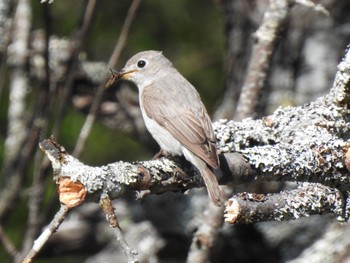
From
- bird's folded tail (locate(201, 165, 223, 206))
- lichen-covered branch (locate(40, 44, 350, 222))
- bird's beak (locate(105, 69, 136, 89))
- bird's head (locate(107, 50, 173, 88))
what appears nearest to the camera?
lichen-covered branch (locate(40, 44, 350, 222))

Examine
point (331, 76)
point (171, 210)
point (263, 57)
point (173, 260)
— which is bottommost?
point (173, 260)

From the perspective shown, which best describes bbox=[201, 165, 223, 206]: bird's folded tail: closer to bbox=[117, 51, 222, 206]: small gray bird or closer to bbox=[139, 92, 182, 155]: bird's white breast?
bbox=[117, 51, 222, 206]: small gray bird

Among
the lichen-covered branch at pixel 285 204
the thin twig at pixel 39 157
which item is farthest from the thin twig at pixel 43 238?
the thin twig at pixel 39 157

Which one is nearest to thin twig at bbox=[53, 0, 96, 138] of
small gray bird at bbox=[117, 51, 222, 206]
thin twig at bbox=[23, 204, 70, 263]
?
small gray bird at bbox=[117, 51, 222, 206]

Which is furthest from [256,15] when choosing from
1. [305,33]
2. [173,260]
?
[173,260]

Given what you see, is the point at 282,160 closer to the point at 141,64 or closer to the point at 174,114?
the point at 174,114

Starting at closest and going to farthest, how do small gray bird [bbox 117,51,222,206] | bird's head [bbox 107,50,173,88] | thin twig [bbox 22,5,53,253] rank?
small gray bird [bbox 117,51,222,206] < thin twig [bbox 22,5,53,253] < bird's head [bbox 107,50,173,88]

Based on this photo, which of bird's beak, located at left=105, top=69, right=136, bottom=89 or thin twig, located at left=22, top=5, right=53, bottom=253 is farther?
bird's beak, located at left=105, top=69, right=136, bottom=89

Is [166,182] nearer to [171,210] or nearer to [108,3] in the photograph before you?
[171,210]
